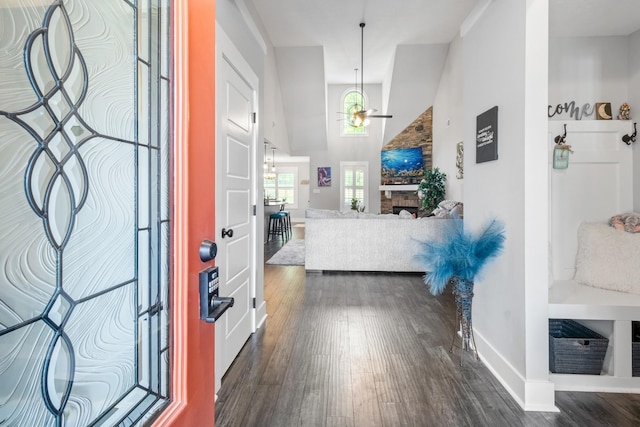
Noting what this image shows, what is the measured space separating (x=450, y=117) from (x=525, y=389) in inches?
228

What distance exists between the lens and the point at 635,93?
2.52m

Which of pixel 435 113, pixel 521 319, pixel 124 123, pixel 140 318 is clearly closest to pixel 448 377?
pixel 521 319

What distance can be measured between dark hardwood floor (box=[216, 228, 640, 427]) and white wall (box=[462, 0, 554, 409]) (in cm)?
19

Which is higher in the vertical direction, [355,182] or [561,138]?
[355,182]

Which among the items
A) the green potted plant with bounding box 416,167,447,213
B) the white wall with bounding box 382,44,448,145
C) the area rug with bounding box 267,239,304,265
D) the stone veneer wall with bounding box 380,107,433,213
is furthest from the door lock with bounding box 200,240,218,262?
the stone veneer wall with bounding box 380,107,433,213

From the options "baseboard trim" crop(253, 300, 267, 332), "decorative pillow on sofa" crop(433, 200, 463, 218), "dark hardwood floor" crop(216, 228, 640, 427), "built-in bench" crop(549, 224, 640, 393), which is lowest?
"dark hardwood floor" crop(216, 228, 640, 427)

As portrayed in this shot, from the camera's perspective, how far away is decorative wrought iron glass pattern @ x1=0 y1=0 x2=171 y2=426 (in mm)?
406

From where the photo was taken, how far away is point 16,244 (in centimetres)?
41

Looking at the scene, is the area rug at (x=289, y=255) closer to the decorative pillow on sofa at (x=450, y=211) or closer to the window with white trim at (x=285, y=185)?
the decorative pillow on sofa at (x=450, y=211)

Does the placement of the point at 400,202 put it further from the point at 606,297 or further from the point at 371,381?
the point at 371,381

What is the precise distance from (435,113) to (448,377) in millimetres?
6939

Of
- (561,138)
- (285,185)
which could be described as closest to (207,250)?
(561,138)

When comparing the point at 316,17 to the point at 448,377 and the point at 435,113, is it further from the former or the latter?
the point at 448,377

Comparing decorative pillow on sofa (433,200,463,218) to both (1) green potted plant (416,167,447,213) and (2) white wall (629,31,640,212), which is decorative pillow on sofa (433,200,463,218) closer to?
(1) green potted plant (416,167,447,213)
